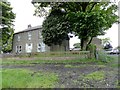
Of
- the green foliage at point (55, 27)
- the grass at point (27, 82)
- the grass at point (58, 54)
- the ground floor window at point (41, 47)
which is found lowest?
the grass at point (27, 82)

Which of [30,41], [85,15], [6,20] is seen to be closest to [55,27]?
[85,15]

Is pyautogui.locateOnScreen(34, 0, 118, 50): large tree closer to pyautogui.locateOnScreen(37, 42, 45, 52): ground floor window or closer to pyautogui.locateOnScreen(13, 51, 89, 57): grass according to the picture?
pyautogui.locateOnScreen(13, 51, 89, 57): grass

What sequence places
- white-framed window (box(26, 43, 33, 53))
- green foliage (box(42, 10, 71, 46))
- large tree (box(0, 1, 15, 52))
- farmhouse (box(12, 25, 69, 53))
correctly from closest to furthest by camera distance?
green foliage (box(42, 10, 71, 46)) < large tree (box(0, 1, 15, 52)) < farmhouse (box(12, 25, 69, 53)) < white-framed window (box(26, 43, 33, 53))

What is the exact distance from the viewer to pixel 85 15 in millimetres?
15906

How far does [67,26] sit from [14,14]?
13.8 m

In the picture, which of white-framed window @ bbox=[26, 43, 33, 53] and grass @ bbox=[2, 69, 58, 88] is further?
white-framed window @ bbox=[26, 43, 33, 53]

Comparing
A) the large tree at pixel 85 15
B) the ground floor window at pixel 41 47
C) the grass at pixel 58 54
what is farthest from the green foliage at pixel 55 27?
the ground floor window at pixel 41 47

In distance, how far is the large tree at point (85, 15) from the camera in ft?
52.5

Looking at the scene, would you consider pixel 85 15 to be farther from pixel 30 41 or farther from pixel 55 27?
pixel 30 41

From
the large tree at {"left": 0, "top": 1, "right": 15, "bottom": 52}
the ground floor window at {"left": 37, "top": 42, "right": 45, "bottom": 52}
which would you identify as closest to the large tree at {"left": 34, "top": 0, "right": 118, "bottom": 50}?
the large tree at {"left": 0, "top": 1, "right": 15, "bottom": 52}

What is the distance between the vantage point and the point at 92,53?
54.3 feet

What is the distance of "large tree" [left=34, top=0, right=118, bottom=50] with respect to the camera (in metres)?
16.0

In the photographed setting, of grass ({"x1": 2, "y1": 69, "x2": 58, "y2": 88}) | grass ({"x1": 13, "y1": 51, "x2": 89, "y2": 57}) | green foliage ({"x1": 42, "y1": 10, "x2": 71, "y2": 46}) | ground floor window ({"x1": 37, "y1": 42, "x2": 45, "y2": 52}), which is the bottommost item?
grass ({"x1": 2, "y1": 69, "x2": 58, "y2": 88})

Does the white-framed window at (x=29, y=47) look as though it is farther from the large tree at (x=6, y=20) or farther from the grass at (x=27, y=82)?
the grass at (x=27, y=82)
